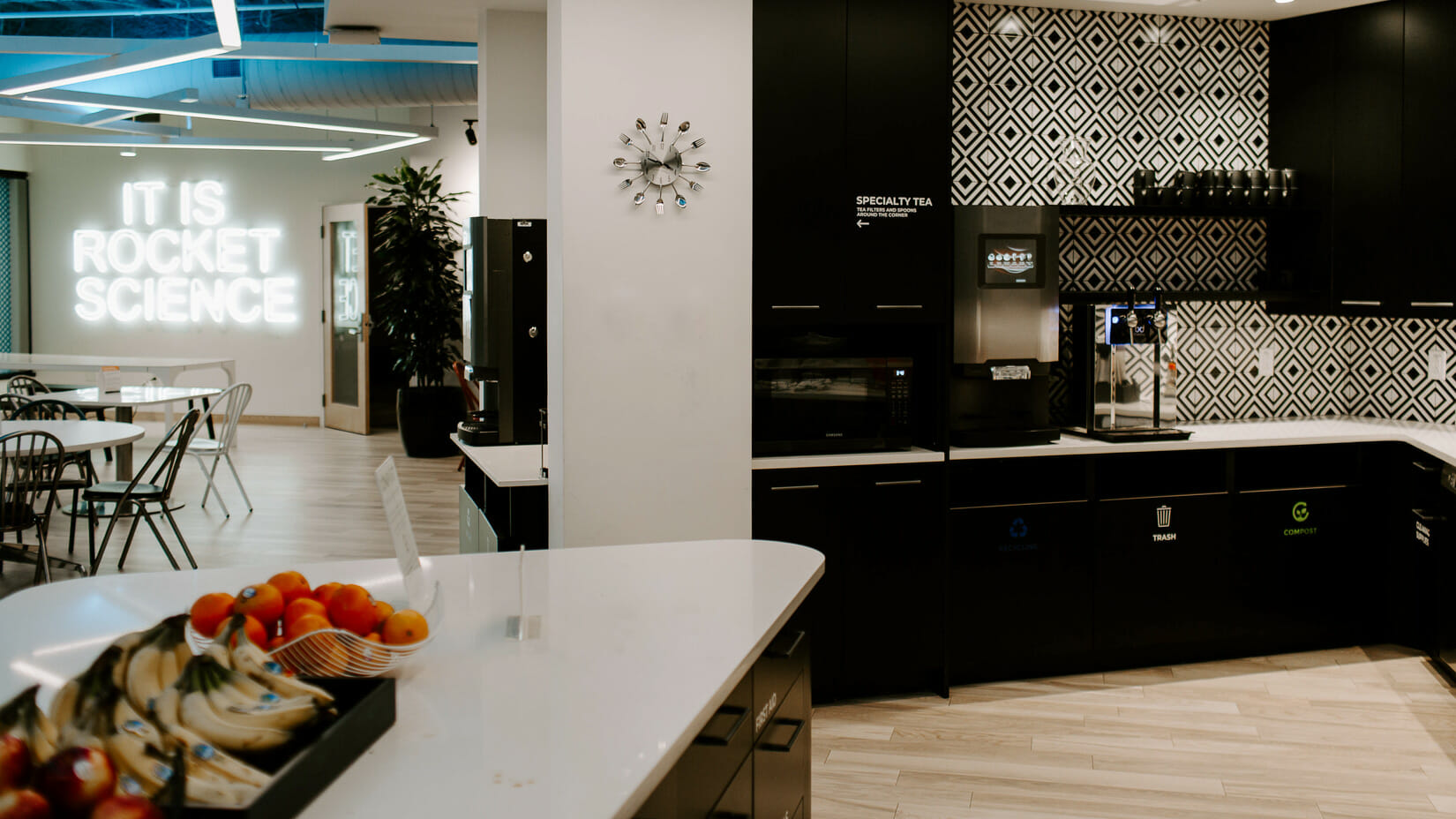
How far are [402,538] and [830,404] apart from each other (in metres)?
2.33

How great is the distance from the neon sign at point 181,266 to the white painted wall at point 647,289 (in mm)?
9447

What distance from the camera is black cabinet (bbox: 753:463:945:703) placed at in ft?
12.5

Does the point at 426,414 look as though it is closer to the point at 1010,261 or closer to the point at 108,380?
the point at 108,380

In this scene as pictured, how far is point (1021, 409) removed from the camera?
413 cm

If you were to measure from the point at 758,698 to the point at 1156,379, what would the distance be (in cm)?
300

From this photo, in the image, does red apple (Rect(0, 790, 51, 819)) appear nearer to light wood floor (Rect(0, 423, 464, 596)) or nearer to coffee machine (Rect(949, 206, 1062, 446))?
coffee machine (Rect(949, 206, 1062, 446))

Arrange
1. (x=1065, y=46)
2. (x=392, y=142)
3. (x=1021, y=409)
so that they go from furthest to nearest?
(x=392, y=142) < (x=1065, y=46) < (x=1021, y=409)

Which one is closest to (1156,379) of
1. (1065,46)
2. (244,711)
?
(1065,46)

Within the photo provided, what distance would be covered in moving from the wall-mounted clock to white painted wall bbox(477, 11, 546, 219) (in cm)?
214

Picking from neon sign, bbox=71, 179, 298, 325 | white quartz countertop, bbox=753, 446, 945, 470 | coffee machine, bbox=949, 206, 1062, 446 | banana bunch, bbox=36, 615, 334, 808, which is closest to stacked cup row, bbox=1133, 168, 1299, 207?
coffee machine, bbox=949, 206, 1062, 446

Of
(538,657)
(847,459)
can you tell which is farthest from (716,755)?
(847,459)

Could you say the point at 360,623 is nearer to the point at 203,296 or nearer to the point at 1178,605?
the point at 1178,605

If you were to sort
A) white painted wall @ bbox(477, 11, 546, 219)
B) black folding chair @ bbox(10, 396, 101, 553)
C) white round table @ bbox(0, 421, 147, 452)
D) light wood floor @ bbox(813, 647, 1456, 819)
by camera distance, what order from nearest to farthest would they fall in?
light wood floor @ bbox(813, 647, 1456, 819)
white round table @ bbox(0, 421, 147, 452)
white painted wall @ bbox(477, 11, 546, 219)
black folding chair @ bbox(10, 396, 101, 553)

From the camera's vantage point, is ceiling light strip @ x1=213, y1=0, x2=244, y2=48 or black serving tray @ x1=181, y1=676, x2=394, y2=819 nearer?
black serving tray @ x1=181, y1=676, x2=394, y2=819
